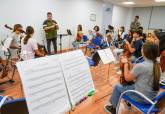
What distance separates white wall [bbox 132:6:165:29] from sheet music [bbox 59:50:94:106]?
414 inches

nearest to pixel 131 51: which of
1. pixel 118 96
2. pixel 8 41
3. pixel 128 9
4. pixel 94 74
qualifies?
pixel 94 74

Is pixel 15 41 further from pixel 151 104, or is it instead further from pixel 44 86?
pixel 151 104

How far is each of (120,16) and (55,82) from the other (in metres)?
11.0

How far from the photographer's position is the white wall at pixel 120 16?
10.7m

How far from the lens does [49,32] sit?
6.00m

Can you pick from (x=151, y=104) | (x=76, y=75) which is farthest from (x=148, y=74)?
(x=76, y=75)

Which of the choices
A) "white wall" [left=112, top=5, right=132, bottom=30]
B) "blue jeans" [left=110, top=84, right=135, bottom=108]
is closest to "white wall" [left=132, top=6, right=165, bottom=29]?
"white wall" [left=112, top=5, right=132, bottom=30]

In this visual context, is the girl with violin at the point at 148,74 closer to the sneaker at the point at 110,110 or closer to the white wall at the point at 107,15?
the sneaker at the point at 110,110

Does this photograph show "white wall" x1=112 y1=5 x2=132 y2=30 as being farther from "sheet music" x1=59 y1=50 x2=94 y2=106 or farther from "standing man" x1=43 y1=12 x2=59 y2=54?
"sheet music" x1=59 y1=50 x2=94 y2=106

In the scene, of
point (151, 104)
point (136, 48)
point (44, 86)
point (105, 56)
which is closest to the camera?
point (44, 86)

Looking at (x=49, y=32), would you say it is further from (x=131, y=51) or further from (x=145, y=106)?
(x=145, y=106)

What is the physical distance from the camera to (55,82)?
4.07ft

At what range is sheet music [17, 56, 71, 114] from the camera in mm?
1068

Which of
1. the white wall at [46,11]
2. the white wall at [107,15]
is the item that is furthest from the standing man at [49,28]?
the white wall at [107,15]
